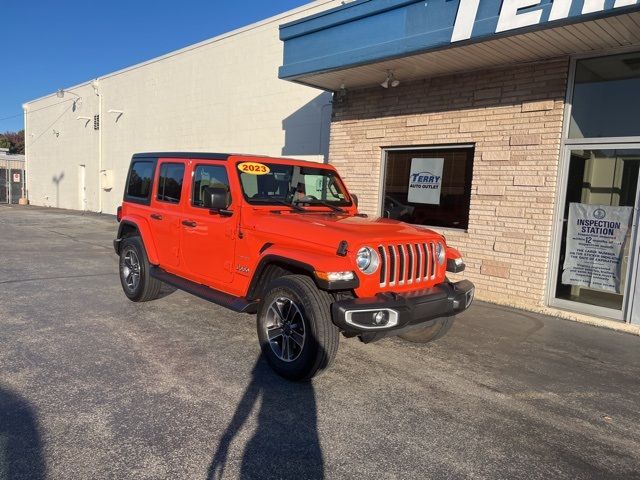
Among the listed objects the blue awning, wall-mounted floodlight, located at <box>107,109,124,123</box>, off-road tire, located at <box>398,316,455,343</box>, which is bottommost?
off-road tire, located at <box>398,316,455,343</box>

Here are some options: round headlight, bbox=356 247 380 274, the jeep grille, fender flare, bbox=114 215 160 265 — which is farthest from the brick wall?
fender flare, bbox=114 215 160 265

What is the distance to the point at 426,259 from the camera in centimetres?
441

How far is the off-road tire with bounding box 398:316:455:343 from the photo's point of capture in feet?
16.1

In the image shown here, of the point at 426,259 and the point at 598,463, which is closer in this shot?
the point at 598,463

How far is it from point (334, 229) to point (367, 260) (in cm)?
43

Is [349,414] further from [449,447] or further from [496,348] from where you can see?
[496,348]

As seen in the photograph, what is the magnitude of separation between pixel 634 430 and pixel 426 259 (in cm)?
203

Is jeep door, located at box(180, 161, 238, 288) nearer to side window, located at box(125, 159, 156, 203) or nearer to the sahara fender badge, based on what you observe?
the sahara fender badge

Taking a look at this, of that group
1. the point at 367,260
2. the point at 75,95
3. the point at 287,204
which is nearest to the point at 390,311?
the point at 367,260

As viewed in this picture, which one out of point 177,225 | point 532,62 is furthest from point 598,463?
point 532,62

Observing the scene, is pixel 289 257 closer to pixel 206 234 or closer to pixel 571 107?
pixel 206 234

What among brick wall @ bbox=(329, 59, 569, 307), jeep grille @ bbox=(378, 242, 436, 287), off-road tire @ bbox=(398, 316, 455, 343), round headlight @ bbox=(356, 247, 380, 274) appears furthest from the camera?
brick wall @ bbox=(329, 59, 569, 307)

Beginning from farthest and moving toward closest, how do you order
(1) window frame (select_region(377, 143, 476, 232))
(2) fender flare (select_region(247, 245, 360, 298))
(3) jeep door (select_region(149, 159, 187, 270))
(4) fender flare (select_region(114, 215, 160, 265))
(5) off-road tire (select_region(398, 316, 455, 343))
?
(1) window frame (select_region(377, 143, 476, 232))
(4) fender flare (select_region(114, 215, 160, 265))
(3) jeep door (select_region(149, 159, 187, 270))
(5) off-road tire (select_region(398, 316, 455, 343))
(2) fender flare (select_region(247, 245, 360, 298))

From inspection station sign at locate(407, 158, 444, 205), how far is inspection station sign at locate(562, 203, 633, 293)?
2196 millimetres
